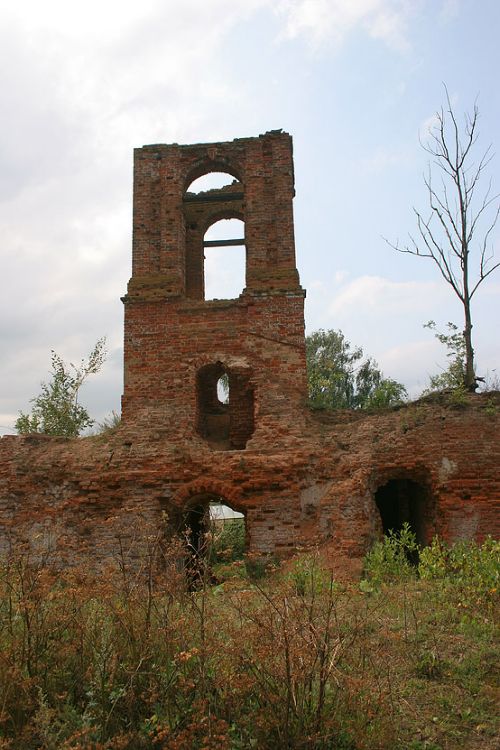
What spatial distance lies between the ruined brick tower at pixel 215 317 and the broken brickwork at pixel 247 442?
0.07 feet

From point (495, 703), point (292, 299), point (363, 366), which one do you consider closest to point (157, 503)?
point (292, 299)

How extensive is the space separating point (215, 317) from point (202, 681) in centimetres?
738

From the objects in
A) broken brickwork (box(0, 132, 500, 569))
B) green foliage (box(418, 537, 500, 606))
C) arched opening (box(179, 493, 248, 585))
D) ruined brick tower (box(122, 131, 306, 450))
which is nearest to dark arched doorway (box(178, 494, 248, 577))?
arched opening (box(179, 493, 248, 585))

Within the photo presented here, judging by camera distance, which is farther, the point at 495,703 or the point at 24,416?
the point at 24,416

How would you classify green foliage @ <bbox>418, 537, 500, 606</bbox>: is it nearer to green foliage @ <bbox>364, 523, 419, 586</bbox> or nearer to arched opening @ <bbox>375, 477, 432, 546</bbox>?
green foliage @ <bbox>364, 523, 419, 586</bbox>

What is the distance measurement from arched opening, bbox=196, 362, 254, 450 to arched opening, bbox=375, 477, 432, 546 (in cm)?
257

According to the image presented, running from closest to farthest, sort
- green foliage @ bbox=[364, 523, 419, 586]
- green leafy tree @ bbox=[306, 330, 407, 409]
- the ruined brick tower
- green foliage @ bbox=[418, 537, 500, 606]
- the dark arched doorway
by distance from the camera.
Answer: green foliage @ bbox=[418, 537, 500, 606]
the dark arched doorway
green foliage @ bbox=[364, 523, 419, 586]
the ruined brick tower
green leafy tree @ bbox=[306, 330, 407, 409]

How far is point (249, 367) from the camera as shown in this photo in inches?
397

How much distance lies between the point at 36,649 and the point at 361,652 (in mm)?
2205

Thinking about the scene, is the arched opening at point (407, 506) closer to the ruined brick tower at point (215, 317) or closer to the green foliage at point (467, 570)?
the green foliage at point (467, 570)

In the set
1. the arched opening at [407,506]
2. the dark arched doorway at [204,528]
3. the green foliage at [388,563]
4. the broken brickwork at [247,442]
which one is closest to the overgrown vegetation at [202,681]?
the dark arched doorway at [204,528]

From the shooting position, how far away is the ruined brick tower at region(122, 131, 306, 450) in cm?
995

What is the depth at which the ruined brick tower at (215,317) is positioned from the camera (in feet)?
32.6

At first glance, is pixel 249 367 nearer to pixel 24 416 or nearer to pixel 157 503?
pixel 157 503
